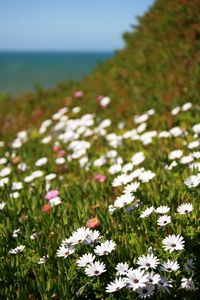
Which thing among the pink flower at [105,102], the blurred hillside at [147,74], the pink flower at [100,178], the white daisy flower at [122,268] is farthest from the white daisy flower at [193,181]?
the pink flower at [105,102]

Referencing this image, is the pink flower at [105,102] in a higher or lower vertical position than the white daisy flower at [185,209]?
higher

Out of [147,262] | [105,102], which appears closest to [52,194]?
[147,262]

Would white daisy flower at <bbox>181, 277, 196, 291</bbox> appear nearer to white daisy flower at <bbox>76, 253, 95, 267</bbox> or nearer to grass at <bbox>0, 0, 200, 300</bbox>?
grass at <bbox>0, 0, 200, 300</bbox>

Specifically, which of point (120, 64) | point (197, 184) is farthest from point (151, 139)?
point (120, 64)

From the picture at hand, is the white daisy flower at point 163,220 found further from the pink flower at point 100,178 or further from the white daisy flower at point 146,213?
the pink flower at point 100,178

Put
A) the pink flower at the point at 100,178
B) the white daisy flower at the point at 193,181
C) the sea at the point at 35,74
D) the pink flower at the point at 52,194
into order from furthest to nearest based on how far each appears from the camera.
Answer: the sea at the point at 35,74, the pink flower at the point at 100,178, the pink flower at the point at 52,194, the white daisy flower at the point at 193,181

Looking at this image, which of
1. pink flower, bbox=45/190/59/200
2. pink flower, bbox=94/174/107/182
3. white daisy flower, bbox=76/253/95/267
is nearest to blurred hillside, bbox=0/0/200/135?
pink flower, bbox=94/174/107/182

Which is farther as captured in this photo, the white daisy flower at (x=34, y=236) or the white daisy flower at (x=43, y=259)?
the white daisy flower at (x=34, y=236)

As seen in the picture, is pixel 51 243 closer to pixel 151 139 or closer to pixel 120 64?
pixel 151 139
